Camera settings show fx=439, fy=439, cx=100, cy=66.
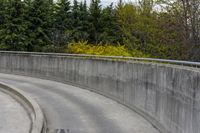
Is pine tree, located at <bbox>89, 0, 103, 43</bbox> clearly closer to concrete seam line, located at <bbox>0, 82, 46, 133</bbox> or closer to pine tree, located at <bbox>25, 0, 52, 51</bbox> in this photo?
pine tree, located at <bbox>25, 0, 52, 51</bbox>

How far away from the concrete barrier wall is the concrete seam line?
3.46 meters

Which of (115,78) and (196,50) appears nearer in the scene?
(115,78)

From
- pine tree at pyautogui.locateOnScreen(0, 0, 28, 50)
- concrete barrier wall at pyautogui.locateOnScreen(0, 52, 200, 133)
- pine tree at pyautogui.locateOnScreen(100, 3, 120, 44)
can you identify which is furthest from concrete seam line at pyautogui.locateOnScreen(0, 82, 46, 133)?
pine tree at pyautogui.locateOnScreen(100, 3, 120, 44)

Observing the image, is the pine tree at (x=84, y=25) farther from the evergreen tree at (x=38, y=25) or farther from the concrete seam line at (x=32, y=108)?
the concrete seam line at (x=32, y=108)

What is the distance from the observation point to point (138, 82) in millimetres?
15938

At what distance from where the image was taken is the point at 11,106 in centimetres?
1745

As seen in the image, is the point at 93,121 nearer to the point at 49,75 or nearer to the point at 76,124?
the point at 76,124

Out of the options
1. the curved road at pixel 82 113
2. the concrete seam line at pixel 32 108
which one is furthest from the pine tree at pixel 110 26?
the concrete seam line at pixel 32 108

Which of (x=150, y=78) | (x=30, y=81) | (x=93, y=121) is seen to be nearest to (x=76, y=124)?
(x=93, y=121)

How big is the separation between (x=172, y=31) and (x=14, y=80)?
10.8 m

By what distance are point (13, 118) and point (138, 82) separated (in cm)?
461

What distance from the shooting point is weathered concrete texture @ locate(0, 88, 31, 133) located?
13095 mm

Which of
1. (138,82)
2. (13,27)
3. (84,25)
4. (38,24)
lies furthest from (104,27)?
(138,82)

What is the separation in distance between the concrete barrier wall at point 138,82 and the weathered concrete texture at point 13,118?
13.0 feet
